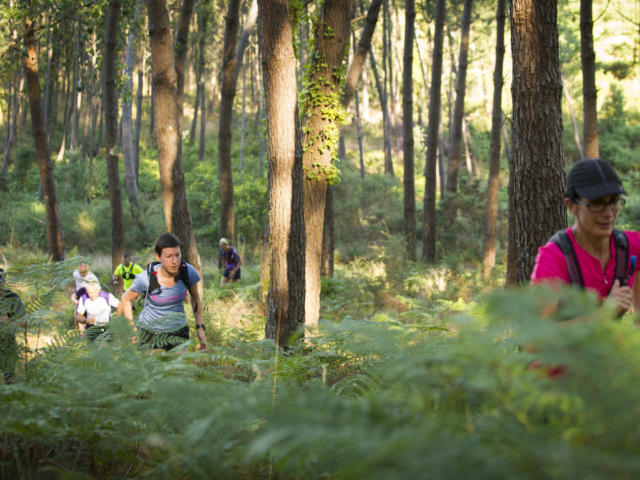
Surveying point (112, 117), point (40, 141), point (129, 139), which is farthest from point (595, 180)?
point (129, 139)

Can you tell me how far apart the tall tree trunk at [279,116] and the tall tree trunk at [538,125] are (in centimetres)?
263

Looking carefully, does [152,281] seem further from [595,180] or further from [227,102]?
[227,102]

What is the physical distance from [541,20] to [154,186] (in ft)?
112

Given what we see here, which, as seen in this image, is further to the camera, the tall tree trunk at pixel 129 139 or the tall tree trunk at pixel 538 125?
the tall tree trunk at pixel 129 139

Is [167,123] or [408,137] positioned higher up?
[408,137]

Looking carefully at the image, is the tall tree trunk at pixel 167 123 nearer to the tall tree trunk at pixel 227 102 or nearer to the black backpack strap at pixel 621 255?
the tall tree trunk at pixel 227 102

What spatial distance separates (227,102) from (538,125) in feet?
37.8

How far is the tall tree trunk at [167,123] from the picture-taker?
33.9 feet

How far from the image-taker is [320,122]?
8.78 meters

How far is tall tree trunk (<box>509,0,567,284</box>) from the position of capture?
5.28 m

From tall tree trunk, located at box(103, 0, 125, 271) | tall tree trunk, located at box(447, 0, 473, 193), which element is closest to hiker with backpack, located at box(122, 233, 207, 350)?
tall tree trunk, located at box(103, 0, 125, 271)

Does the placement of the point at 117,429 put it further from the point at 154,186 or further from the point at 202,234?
the point at 154,186

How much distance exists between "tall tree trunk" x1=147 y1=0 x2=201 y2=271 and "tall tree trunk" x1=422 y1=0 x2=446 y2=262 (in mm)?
10050

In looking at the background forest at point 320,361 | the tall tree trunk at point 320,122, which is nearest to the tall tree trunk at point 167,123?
the background forest at point 320,361
